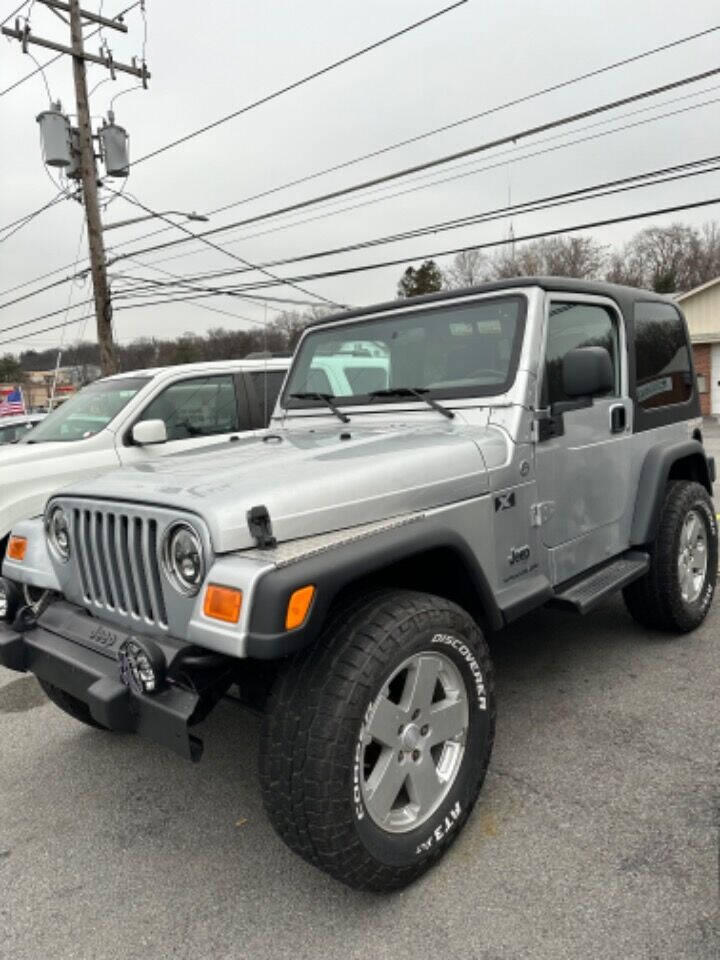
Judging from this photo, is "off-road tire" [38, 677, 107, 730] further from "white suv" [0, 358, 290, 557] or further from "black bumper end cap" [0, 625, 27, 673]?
"white suv" [0, 358, 290, 557]

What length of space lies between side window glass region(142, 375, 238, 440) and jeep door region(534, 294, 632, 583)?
3.52 m

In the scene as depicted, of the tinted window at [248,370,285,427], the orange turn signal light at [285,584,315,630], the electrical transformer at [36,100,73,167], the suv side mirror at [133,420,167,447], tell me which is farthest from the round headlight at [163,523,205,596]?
the electrical transformer at [36,100,73,167]

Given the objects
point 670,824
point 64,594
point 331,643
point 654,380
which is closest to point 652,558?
point 654,380

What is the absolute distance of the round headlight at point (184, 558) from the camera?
200cm

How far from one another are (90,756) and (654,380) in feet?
11.9

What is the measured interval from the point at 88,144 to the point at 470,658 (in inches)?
617

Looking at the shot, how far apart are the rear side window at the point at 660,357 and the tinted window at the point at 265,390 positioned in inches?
132

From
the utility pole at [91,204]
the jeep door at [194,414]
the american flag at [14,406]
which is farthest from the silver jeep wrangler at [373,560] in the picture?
the american flag at [14,406]

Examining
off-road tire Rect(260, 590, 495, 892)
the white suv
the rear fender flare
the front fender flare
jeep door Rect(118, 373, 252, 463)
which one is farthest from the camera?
jeep door Rect(118, 373, 252, 463)

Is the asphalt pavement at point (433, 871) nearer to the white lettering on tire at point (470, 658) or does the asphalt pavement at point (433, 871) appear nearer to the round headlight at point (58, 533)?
the white lettering on tire at point (470, 658)

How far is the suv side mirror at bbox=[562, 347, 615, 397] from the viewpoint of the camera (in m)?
2.88

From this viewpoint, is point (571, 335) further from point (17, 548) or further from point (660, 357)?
point (17, 548)

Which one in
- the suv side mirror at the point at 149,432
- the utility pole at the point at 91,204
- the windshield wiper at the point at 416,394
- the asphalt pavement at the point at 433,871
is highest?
the utility pole at the point at 91,204

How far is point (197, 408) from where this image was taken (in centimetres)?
597
